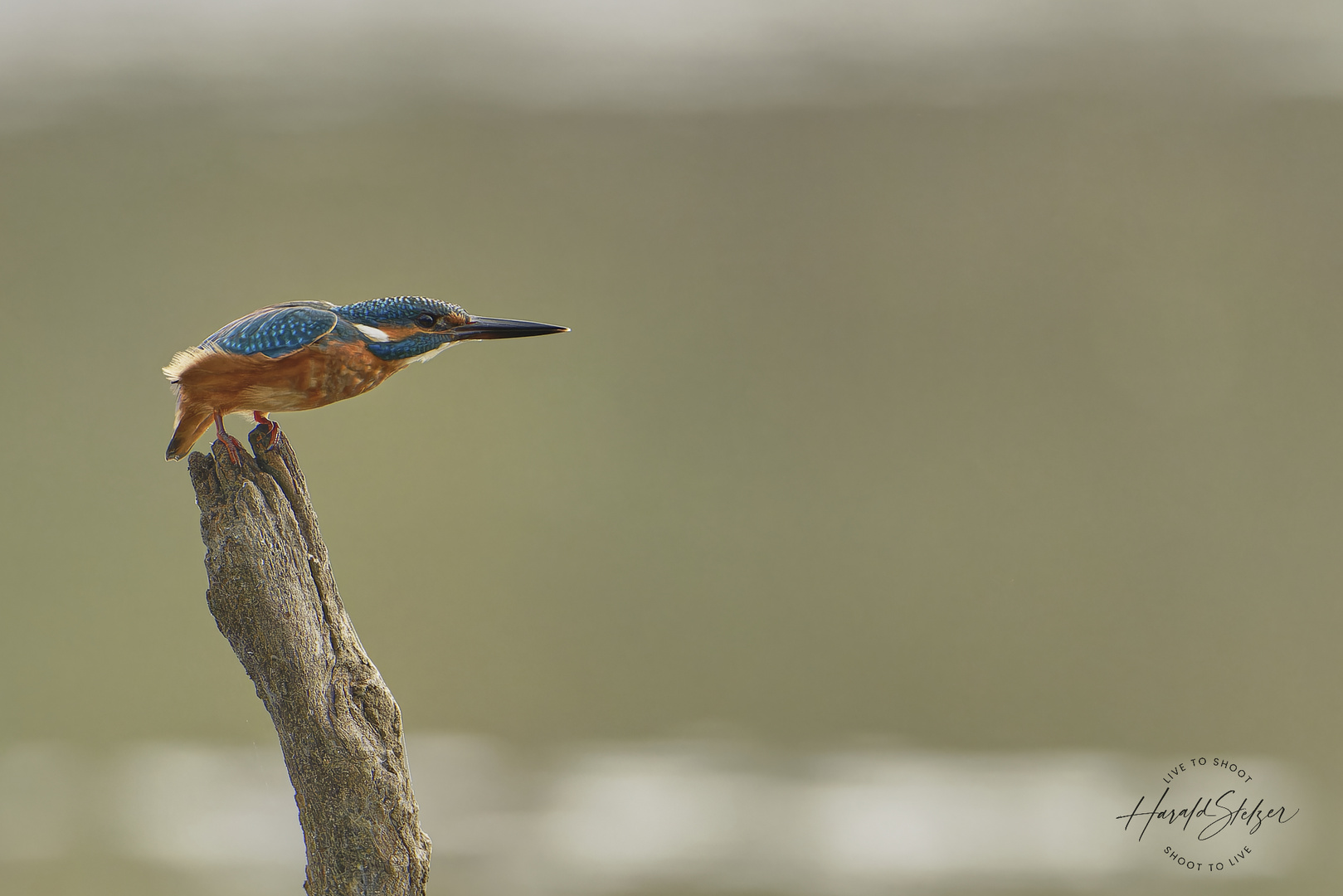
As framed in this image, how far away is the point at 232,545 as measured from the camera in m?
0.77

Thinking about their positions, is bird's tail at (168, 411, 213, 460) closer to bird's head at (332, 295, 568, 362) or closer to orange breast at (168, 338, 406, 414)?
orange breast at (168, 338, 406, 414)

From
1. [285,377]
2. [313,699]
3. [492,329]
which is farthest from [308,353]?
[313,699]

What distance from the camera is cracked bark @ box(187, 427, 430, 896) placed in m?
0.77

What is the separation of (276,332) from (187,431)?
0.15 m

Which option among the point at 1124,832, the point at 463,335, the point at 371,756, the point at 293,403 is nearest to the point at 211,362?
the point at 293,403

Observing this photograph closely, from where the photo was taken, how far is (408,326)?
31.6 inches

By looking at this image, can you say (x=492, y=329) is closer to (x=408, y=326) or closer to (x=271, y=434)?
(x=408, y=326)

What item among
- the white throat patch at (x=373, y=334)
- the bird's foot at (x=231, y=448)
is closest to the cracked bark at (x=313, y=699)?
the bird's foot at (x=231, y=448)

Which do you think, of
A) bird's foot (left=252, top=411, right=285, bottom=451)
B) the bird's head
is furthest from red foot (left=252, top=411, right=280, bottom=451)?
the bird's head

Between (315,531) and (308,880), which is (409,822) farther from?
(315,531)

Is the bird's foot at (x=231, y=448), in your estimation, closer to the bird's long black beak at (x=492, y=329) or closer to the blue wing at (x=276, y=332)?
the blue wing at (x=276, y=332)

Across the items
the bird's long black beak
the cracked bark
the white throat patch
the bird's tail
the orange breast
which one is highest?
the bird's long black beak

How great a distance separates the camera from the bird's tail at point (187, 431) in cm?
82

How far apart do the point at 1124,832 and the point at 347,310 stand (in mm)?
2868
